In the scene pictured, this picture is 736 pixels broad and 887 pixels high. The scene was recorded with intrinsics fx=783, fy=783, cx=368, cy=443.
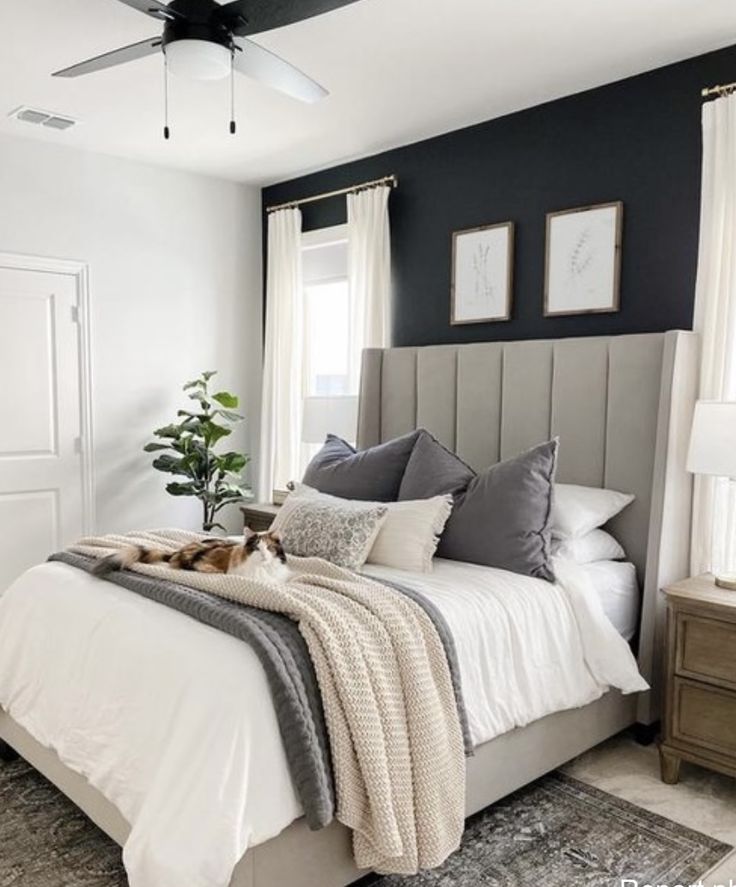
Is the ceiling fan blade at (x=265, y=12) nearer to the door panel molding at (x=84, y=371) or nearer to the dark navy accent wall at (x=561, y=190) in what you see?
the dark navy accent wall at (x=561, y=190)

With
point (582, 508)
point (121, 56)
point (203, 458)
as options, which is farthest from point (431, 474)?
point (203, 458)

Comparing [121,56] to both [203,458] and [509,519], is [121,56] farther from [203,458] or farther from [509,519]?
[203,458]

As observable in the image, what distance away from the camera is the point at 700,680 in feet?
8.92

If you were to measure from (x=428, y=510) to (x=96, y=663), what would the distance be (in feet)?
4.33

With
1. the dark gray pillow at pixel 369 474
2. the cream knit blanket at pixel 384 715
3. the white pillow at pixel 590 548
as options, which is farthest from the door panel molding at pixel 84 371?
the white pillow at pixel 590 548

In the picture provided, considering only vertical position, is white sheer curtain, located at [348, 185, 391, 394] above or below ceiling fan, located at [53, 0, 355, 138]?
below

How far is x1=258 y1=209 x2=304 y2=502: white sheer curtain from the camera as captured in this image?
16.8 feet

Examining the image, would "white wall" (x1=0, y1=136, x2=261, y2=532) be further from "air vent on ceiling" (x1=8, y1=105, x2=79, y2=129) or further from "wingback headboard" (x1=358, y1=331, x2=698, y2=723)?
"wingback headboard" (x1=358, y1=331, x2=698, y2=723)

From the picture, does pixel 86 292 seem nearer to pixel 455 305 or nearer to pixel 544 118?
pixel 455 305

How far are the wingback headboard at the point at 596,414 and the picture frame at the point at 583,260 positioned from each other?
0.92ft

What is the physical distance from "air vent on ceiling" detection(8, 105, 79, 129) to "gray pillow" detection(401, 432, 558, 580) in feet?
8.93

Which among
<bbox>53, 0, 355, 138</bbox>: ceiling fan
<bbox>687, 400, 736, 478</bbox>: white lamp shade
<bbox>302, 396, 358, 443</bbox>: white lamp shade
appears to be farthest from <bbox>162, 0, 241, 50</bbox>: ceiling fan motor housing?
<bbox>302, 396, 358, 443</bbox>: white lamp shade

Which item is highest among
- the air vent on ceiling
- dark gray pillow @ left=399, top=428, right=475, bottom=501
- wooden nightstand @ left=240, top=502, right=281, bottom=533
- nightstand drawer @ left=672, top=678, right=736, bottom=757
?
Result: the air vent on ceiling

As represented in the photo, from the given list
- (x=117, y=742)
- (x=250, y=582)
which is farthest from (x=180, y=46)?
(x=117, y=742)
